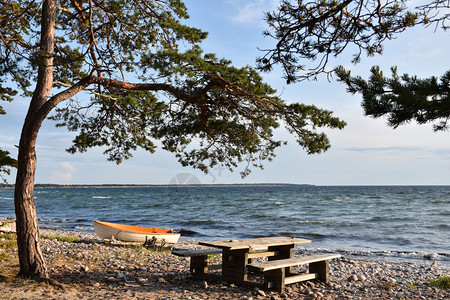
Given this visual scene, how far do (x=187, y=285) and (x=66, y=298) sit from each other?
2.12m

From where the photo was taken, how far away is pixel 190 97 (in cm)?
710

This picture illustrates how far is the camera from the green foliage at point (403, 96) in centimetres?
485

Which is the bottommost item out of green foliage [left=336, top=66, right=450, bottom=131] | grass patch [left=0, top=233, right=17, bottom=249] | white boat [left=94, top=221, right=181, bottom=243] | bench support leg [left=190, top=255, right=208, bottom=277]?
white boat [left=94, top=221, right=181, bottom=243]

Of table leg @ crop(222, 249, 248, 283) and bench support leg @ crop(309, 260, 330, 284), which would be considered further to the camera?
bench support leg @ crop(309, 260, 330, 284)

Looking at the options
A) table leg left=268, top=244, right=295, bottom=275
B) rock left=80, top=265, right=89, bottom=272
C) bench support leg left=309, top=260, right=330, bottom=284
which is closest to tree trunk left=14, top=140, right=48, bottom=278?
rock left=80, top=265, right=89, bottom=272

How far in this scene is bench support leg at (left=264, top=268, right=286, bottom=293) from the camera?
6.47m

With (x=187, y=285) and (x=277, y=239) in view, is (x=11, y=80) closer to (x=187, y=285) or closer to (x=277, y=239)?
(x=187, y=285)

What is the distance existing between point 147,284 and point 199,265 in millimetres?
1089

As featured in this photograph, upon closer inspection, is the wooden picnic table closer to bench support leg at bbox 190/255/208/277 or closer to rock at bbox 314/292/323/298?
bench support leg at bbox 190/255/208/277

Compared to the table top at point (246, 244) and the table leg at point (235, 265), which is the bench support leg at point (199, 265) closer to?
the table leg at point (235, 265)

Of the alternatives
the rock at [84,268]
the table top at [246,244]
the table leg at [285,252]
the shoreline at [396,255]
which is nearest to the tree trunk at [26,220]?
the rock at [84,268]

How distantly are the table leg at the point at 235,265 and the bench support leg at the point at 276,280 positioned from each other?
0.47 m

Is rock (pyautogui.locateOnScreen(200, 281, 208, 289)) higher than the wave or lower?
higher

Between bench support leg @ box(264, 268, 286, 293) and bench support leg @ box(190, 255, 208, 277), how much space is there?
51.3 inches
